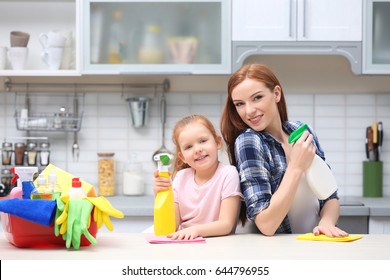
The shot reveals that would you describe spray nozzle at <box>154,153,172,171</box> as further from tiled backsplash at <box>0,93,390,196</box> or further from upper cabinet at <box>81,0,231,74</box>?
tiled backsplash at <box>0,93,390,196</box>

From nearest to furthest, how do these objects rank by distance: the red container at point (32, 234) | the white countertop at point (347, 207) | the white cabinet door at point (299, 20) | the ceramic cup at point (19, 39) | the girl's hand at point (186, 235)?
the red container at point (32, 234), the girl's hand at point (186, 235), the white countertop at point (347, 207), the white cabinet door at point (299, 20), the ceramic cup at point (19, 39)

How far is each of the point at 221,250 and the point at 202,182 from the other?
0.49 metres

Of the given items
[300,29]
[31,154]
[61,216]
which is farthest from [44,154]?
[61,216]

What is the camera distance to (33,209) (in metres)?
1.74

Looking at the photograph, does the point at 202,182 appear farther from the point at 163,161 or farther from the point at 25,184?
the point at 25,184

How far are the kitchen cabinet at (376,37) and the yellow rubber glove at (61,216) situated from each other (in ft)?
6.92

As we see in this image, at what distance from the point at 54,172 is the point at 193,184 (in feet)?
1.63

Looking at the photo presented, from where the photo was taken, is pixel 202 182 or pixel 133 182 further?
pixel 133 182

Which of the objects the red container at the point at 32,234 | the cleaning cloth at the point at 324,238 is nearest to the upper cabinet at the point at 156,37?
the cleaning cloth at the point at 324,238

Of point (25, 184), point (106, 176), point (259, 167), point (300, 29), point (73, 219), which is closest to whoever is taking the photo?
point (73, 219)

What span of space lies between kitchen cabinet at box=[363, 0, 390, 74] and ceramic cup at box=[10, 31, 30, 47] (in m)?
1.67

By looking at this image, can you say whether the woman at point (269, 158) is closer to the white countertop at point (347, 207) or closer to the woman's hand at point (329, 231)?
the woman's hand at point (329, 231)

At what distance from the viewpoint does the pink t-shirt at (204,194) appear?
2158mm

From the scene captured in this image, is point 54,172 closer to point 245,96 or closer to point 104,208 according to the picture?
point 104,208
